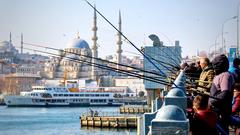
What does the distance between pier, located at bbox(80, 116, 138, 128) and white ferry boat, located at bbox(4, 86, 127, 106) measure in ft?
127

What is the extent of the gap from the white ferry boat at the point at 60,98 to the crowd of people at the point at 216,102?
74.9 m

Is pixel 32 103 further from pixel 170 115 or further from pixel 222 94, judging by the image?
pixel 170 115

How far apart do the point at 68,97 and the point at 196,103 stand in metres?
77.2

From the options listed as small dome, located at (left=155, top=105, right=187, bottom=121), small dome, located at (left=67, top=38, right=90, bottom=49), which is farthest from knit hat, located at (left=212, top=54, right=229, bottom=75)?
small dome, located at (left=67, top=38, right=90, bottom=49)

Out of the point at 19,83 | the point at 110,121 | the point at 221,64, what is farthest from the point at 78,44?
the point at 221,64

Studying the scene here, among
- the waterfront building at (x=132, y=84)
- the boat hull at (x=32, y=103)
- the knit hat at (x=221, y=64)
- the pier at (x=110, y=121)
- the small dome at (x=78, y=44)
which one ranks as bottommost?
the pier at (x=110, y=121)

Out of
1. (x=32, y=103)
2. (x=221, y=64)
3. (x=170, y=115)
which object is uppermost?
(x=221, y=64)

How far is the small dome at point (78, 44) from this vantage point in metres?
117

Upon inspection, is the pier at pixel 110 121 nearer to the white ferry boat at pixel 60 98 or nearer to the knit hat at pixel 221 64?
the knit hat at pixel 221 64

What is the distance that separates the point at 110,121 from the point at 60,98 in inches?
1632

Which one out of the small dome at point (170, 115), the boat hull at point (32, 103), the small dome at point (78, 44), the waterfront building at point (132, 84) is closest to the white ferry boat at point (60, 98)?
the boat hull at point (32, 103)

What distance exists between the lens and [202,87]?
537 cm

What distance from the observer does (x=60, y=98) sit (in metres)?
80.5

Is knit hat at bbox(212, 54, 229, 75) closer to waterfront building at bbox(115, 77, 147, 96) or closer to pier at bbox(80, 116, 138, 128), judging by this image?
pier at bbox(80, 116, 138, 128)
